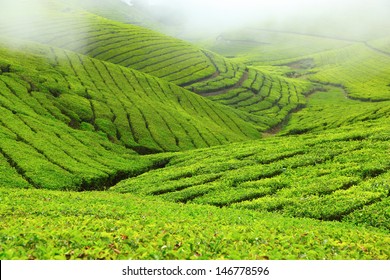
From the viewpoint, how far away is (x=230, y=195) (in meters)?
32.3

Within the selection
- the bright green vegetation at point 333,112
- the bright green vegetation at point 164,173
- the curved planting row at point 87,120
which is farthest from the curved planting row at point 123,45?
the bright green vegetation at point 333,112

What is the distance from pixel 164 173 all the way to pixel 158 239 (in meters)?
28.7

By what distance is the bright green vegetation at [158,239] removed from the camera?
13680 mm

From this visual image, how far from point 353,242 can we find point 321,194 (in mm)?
12265

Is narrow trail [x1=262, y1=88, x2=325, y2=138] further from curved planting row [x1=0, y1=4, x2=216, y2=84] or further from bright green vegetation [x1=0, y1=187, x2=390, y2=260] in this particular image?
bright green vegetation [x1=0, y1=187, x2=390, y2=260]

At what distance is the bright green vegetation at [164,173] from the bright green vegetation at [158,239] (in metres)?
0.08

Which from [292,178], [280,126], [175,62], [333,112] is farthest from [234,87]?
[292,178]

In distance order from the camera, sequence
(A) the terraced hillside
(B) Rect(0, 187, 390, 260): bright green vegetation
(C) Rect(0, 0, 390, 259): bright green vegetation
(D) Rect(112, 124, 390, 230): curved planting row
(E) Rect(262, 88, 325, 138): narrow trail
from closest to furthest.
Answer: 1. (B) Rect(0, 187, 390, 260): bright green vegetation
2. (C) Rect(0, 0, 390, 259): bright green vegetation
3. (D) Rect(112, 124, 390, 230): curved planting row
4. (E) Rect(262, 88, 325, 138): narrow trail
5. (A) the terraced hillside

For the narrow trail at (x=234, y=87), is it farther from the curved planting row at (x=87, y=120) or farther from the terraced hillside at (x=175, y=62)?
the curved planting row at (x=87, y=120)

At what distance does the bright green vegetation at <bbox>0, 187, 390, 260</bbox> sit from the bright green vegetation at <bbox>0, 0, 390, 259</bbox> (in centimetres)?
8

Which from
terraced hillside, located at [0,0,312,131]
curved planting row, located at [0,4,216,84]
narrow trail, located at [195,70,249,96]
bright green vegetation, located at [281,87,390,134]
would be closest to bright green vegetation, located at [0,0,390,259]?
bright green vegetation, located at [281,87,390,134]

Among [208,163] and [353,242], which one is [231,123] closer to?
[208,163]

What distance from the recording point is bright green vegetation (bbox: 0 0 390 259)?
15.6m

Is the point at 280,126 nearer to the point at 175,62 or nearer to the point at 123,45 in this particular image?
the point at 175,62
